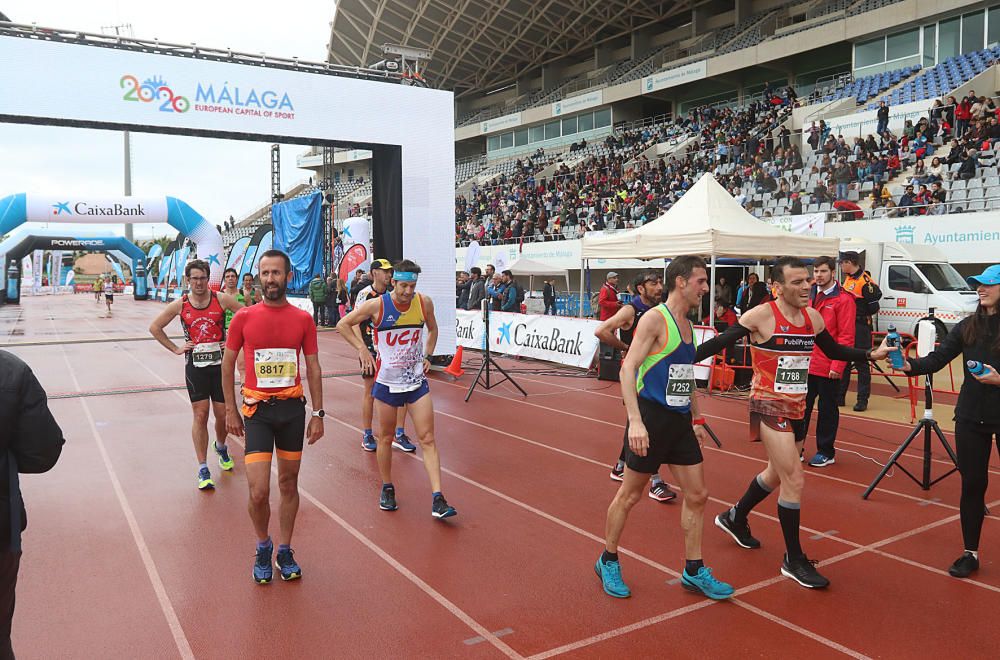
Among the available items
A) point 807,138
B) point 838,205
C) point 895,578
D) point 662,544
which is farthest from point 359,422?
point 807,138

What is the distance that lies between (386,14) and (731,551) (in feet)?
154

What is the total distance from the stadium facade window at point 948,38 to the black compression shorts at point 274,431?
32.1 metres

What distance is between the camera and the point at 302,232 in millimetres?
21469

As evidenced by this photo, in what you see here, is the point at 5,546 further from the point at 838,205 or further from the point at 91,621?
the point at 838,205

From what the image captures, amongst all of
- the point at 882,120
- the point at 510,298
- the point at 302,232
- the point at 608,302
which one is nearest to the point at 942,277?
the point at 608,302

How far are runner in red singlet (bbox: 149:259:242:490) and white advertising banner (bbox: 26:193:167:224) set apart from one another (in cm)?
2146

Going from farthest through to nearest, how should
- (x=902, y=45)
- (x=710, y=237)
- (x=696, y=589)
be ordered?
(x=902, y=45) → (x=710, y=237) → (x=696, y=589)

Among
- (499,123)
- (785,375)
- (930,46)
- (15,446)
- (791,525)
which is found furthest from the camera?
(499,123)

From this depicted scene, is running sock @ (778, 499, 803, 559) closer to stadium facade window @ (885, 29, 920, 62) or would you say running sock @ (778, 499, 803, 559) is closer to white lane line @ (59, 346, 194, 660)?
white lane line @ (59, 346, 194, 660)

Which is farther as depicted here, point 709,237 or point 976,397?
point 709,237

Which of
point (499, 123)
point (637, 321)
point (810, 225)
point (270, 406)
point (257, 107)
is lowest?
point (270, 406)

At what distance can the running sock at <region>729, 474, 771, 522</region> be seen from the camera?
14.7 feet

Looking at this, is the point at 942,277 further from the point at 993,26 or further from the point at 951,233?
the point at 993,26

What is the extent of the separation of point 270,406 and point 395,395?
4.17 feet
